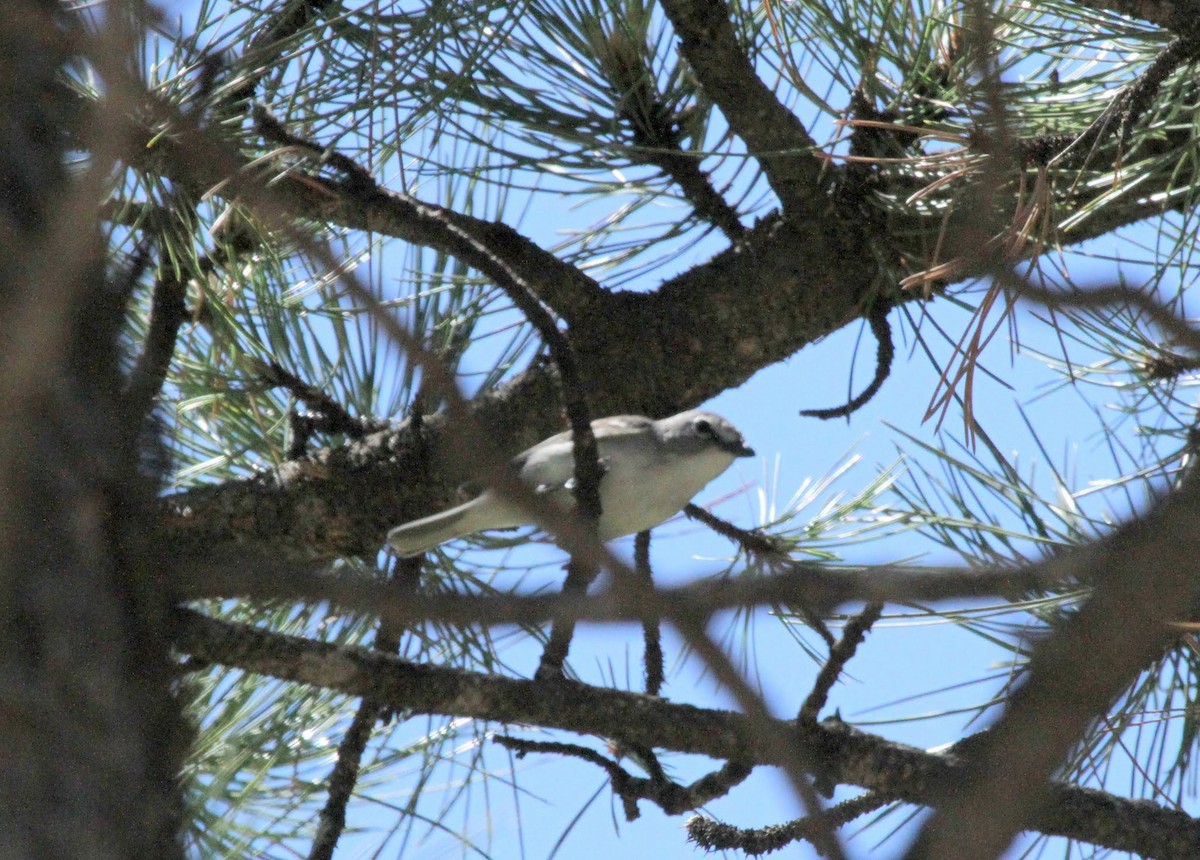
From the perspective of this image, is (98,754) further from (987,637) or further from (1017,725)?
(987,637)

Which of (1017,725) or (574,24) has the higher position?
(574,24)

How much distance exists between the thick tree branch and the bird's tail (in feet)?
2.10

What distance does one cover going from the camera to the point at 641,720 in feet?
4.40

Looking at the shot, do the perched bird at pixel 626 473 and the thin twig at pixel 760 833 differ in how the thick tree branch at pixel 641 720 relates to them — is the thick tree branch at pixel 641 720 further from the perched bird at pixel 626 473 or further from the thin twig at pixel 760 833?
the perched bird at pixel 626 473

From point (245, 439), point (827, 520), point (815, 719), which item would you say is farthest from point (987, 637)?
point (245, 439)

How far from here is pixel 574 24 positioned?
2074 mm

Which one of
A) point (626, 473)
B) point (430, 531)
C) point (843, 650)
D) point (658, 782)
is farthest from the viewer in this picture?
point (626, 473)

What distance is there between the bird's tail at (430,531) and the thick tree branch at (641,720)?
0.64 metres

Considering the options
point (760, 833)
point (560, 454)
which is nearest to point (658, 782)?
point (760, 833)

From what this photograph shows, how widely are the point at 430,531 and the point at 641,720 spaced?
30.7 inches

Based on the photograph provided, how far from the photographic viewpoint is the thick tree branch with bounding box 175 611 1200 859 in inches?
48.5

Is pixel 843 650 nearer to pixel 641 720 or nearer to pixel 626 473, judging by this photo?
pixel 641 720

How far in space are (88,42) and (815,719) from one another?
3.40ft

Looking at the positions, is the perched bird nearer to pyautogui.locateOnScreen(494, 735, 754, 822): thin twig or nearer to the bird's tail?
the bird's tail
